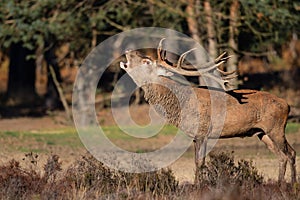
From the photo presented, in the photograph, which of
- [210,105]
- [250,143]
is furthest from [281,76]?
[210,105]

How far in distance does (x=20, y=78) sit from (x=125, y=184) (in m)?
26.7

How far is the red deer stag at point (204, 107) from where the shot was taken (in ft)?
44.0

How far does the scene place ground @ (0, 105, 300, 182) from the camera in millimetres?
16094

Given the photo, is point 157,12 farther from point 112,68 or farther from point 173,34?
point 112,68

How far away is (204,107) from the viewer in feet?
44.3

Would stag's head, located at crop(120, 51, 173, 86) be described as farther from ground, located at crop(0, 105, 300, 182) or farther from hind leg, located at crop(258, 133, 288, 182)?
hind leg, located at crop(258, 133, 288, 182)

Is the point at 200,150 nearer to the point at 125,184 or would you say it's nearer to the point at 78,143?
the point at 125,184

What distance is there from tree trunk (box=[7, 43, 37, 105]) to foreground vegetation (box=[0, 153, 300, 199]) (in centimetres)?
2435

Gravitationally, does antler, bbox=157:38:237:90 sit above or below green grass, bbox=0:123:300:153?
above

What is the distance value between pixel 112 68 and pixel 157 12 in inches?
139

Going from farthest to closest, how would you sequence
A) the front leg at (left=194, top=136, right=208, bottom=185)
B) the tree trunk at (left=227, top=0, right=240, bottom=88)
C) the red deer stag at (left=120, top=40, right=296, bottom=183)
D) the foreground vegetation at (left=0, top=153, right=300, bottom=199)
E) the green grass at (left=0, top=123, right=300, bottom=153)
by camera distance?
the tree trunk at (left=227, top=0, right=240, bottom=88) → the green grass at (left=0, top=123, right=300, bottom=153) → the red deer stag at (left=120, top=40, right=296, bottom=183) → the front leg at (left=194, top=136, right=208, bottom=185) → the foreground vegetation at (left=0, top=153, right=300, bottom=199)

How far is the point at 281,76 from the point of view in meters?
37.4

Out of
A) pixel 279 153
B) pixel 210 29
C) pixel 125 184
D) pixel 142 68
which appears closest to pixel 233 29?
pixel 210 29

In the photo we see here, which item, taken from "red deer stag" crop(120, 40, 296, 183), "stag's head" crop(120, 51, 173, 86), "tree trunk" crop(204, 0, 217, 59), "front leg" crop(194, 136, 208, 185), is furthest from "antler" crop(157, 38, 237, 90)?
"tree trunk" crop(204, 0, 217, 59)
